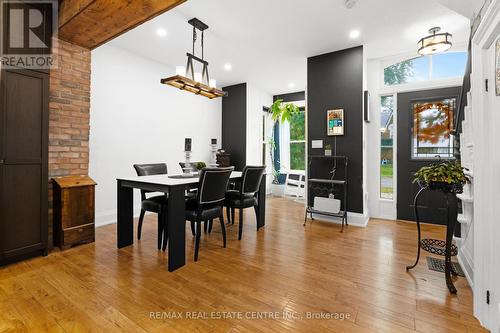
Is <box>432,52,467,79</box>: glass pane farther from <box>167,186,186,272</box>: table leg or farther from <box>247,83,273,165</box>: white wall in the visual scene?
<box>167,186,186,272</box>: table leg

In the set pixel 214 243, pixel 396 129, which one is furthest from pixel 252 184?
pixel 396 129

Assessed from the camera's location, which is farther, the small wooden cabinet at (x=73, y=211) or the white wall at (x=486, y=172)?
the small wooden cabinet at (x=73, y=211)

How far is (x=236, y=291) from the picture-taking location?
193 centimetres

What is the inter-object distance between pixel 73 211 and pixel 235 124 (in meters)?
3.96

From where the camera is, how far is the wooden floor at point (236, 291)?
1557 mm

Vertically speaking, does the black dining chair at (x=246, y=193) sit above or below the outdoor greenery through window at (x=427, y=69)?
below

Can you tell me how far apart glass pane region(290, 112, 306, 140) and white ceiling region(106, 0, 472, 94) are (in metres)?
2.23

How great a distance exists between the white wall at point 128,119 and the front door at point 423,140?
419 cm

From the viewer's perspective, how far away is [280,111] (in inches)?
239

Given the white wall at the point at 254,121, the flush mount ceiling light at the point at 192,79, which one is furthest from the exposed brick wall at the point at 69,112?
the white wall at the point at 254,121

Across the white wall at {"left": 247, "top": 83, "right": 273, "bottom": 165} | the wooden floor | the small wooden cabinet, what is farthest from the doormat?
the white wall at {"left": 247, "top": 83, "right": 273, "bottom": 165}

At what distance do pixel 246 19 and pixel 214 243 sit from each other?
293 cm

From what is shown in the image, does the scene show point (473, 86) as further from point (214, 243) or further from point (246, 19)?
point (214, 243)

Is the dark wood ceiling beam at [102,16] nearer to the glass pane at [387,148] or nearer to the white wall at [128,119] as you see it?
the white wall at [128,119]
